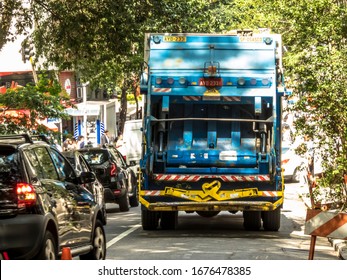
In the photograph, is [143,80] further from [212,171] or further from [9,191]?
→ [9,191]

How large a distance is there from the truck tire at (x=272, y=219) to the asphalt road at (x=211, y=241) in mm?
154

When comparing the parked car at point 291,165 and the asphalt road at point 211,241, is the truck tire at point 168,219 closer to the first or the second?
the asphalt road at point 211,241

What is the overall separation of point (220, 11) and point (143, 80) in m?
40.1

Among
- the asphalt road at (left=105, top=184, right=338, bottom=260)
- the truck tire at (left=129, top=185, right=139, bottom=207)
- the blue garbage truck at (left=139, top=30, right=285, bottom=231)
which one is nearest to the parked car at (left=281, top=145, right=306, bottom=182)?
the truck tire at (left=129, top=185, right=139, bottom=207)

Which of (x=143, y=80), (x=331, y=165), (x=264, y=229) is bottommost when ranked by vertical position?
(x=264, y=229)

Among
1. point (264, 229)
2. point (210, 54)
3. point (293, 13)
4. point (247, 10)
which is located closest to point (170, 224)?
point (264, 229)

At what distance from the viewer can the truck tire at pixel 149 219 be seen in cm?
2045

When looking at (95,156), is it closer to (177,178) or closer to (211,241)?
(177,178)

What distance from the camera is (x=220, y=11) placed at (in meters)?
59.6

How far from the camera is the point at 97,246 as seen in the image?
43.8ft

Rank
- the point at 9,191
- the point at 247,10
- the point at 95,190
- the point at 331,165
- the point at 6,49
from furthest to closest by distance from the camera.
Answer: the point at 6,49 → the point at 247,10 → the point at 331,165 → the point at 95,190 → the point at 9,191

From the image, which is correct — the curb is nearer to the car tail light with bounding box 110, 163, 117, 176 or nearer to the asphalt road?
the asphalt road

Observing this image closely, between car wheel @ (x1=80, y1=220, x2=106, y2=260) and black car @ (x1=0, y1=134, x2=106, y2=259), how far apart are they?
1 centimetres

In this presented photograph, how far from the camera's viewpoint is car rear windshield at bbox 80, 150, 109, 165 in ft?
88.1
